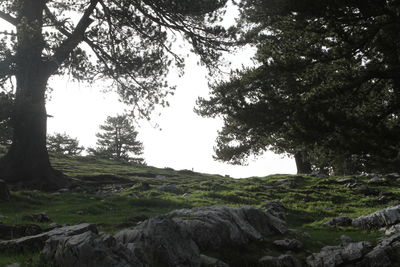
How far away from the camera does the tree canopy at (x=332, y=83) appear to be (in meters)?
11.6

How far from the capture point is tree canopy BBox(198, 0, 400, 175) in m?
11.6

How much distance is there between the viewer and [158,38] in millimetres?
20578

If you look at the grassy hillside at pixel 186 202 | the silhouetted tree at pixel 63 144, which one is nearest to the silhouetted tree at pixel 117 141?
the silhouetted tree at pixel 63 144

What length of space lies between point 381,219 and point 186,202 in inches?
326

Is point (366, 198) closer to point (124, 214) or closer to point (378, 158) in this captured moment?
point (378, 158)

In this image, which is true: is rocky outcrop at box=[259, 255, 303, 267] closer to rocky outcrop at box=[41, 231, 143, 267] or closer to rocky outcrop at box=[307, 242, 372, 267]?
rocky outcrop at box=[307, 242, 372, 267]

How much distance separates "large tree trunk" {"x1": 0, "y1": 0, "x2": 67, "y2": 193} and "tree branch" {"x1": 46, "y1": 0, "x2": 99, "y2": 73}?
0.90m

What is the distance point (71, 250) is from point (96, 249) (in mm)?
479

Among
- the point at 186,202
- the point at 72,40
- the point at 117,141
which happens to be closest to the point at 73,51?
the point at 72,40

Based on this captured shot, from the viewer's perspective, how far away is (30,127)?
778 inches

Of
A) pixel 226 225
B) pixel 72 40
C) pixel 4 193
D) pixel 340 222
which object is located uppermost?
pixel 72 40

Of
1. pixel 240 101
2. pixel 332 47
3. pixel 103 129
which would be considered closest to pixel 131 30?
pixel 240 101

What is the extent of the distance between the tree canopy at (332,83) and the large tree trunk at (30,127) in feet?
36.8

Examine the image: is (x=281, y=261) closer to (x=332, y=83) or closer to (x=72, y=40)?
(x=332, y=83)
